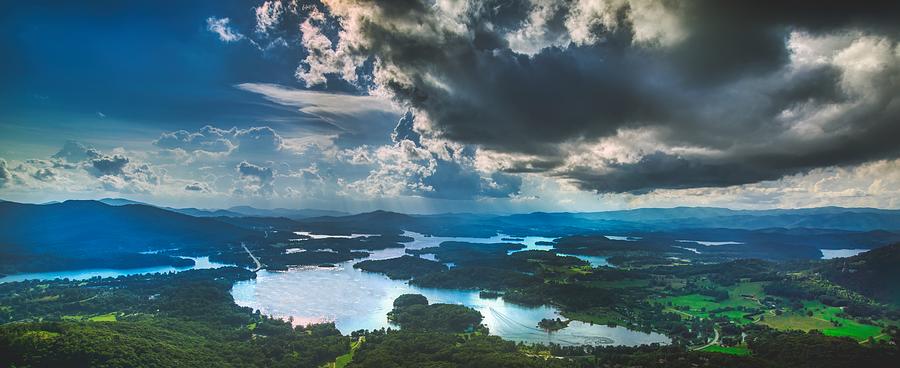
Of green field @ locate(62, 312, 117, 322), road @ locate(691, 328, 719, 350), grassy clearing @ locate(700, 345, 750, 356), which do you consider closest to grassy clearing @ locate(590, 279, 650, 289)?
road @ locate(691, 328, 719, 350)

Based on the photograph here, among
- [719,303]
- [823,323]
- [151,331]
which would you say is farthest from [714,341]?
[151,331]

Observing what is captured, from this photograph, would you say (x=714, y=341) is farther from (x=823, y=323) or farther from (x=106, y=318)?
(x=106, y=318)

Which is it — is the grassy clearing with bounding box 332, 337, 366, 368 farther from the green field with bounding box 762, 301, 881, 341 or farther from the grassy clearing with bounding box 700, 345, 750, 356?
the green field with bounding box 762, 301, 881, 341

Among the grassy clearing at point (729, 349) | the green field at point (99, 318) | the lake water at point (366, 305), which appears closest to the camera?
the grassy clearing at point (729, 349)

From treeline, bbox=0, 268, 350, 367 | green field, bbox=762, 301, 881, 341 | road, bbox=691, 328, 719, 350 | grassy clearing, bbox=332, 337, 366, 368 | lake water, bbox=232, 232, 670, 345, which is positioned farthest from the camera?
lake water, bbox=232, 232, 670, 345

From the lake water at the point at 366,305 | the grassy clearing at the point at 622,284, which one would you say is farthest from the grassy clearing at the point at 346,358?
the grassy clearing at the point at 622,284

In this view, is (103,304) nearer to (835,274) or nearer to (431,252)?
(431,252)

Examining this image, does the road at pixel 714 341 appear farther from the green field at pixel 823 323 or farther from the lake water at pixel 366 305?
the green field at pixel 823 323
